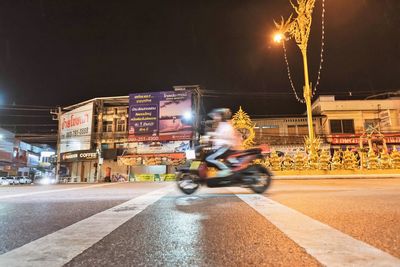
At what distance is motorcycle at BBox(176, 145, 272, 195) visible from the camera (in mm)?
5594

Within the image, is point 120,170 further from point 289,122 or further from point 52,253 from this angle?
point 52,253

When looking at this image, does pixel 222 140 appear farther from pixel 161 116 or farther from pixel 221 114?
pixel 161 116

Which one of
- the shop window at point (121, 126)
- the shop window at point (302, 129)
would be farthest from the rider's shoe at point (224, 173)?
the shop window at point (121, 126)

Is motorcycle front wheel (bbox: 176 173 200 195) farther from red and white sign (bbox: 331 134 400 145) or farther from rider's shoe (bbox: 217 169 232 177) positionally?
red and white sign (bbox: 331 134 400 145)

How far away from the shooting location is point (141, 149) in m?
29.6

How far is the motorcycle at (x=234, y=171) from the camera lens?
5.59 metres

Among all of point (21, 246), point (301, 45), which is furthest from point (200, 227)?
point (301, 45)

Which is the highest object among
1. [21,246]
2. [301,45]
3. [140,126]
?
→ [301,45]

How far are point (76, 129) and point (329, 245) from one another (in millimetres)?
34889

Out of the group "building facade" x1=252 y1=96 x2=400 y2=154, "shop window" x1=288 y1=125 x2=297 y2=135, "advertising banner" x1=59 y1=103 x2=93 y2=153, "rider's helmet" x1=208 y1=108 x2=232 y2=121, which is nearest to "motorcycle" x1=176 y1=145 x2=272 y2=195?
"rider's helmet" x1=208 y1=108 x2=232 y2=121

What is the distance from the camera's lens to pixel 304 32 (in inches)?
642

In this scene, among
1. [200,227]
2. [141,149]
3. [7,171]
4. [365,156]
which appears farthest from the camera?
[7,171]

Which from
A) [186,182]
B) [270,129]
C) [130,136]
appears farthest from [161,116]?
[186,182]

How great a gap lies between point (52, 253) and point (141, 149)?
2816cm
